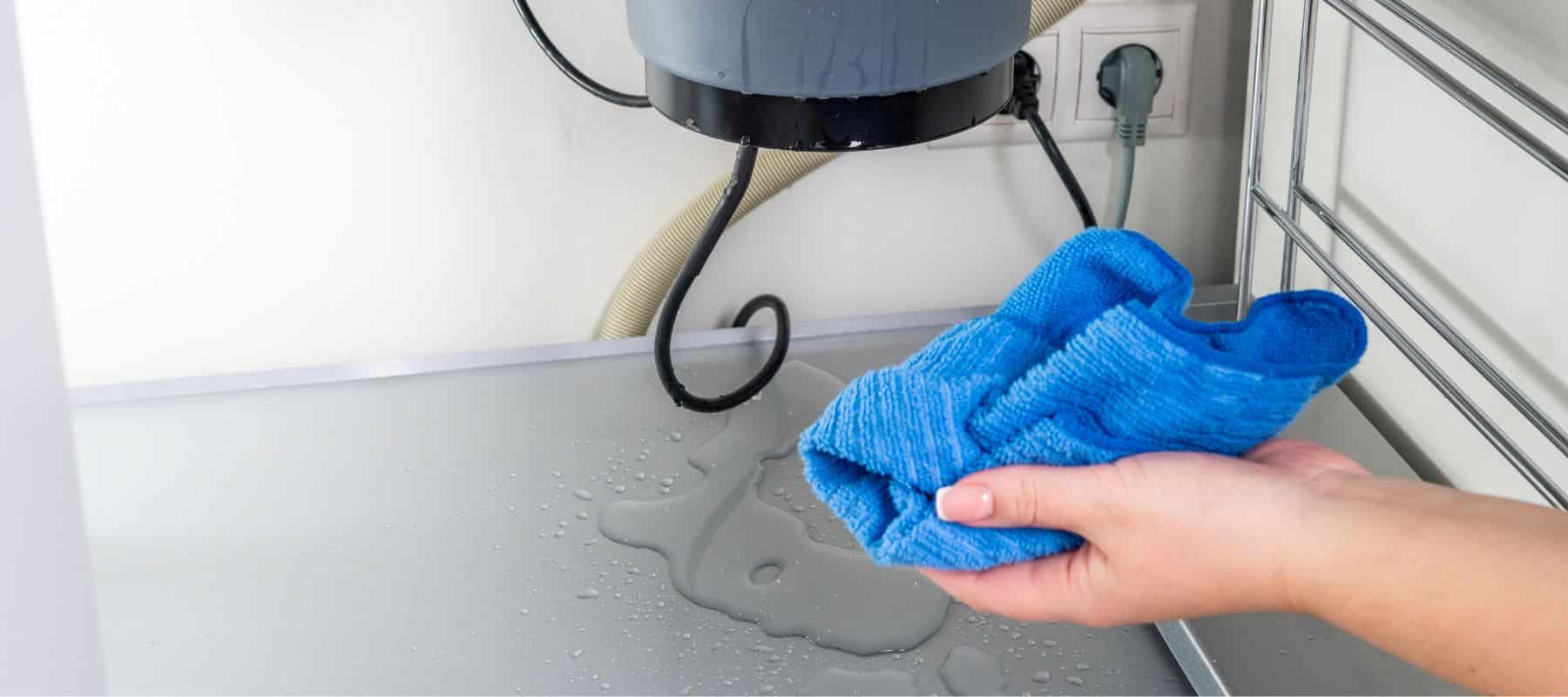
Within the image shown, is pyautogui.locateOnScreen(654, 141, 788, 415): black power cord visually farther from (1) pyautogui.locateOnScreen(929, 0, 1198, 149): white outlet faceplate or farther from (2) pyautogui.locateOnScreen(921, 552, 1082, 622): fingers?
(2) pyautogui.locateOnScreen(921, 552, 1082, 622): fingers

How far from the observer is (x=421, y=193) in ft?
3.36

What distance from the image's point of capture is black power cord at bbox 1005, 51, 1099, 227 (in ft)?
3.32

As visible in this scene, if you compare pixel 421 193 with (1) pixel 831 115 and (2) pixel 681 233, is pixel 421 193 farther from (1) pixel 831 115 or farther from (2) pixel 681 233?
(1) pixel 831 115

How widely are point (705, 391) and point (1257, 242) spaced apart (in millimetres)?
411

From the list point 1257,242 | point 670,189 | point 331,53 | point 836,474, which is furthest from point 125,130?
point 1257,242

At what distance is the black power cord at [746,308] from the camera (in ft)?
2.95

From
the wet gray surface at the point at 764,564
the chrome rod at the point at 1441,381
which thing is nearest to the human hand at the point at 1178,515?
the chrome rod at the point at 1441,381

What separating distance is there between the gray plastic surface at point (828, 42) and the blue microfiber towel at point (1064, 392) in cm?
10

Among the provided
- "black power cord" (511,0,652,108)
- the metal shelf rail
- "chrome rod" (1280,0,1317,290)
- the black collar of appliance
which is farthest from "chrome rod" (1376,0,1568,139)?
"black power cord" (511,0,652,108)

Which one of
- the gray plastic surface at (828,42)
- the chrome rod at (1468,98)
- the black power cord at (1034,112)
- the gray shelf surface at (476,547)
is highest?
the gray plastic surface at (828,42)

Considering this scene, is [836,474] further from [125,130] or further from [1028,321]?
[125,130]

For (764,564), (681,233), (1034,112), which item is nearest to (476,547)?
(764,564)

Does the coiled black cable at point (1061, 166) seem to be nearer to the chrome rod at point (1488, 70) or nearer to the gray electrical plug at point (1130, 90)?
the gray electrical plug at point (1130, 90)

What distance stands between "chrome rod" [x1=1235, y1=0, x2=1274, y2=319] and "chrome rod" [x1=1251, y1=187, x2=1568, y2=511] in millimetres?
42
